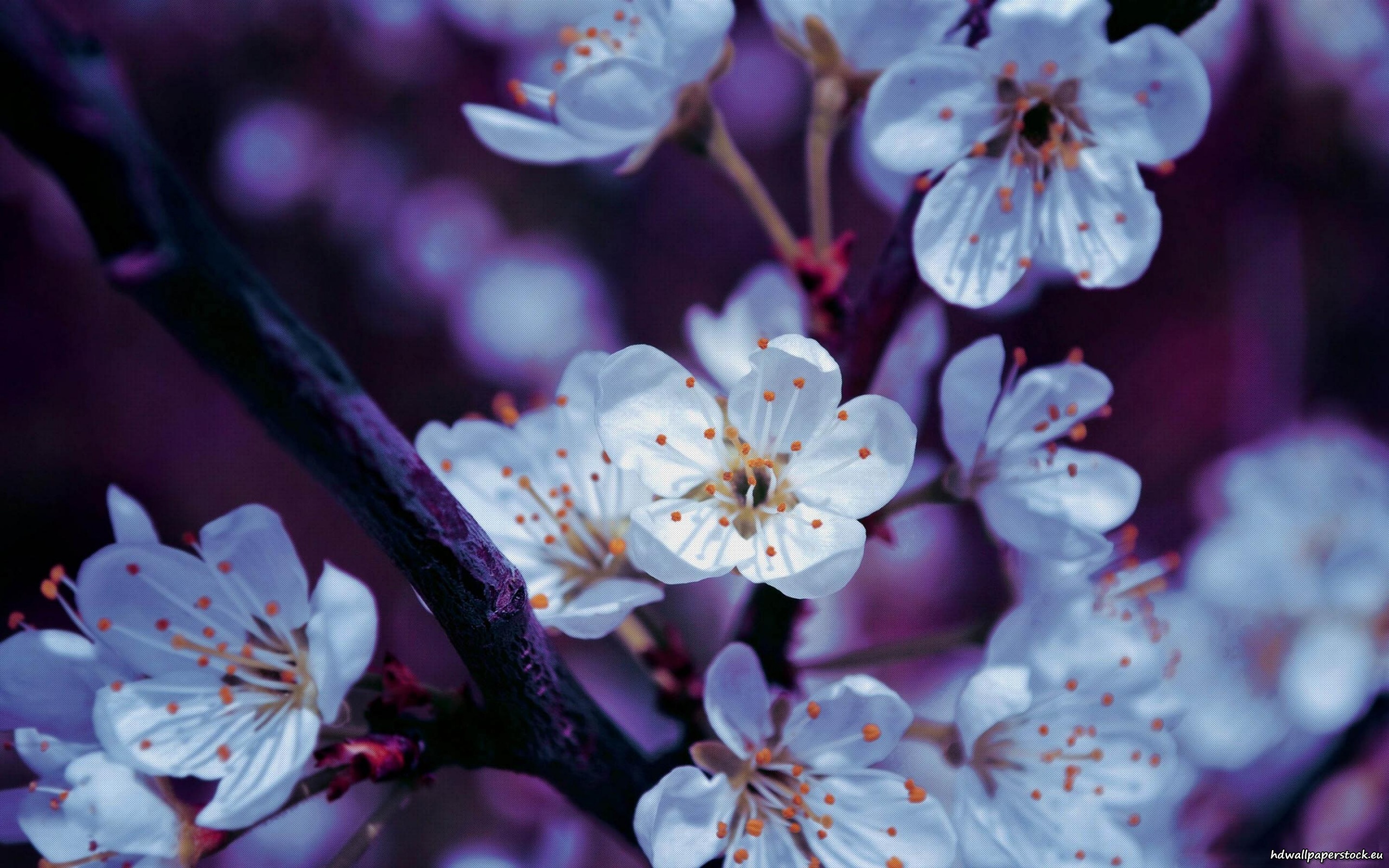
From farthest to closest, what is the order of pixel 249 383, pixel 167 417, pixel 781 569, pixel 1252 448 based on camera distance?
1. pixel 167 417
2. pixel 1252 448
3. pixel 781 569
4. pixel 249 383

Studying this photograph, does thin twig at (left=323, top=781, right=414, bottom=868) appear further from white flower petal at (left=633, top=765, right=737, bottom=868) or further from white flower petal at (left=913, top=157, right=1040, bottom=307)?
white flower petal at (left=913, top=157, right=1040, bottom=307)

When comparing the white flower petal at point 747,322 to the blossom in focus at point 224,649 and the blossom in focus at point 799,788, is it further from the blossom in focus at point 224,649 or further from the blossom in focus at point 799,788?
the blossom in focus at point 224,649

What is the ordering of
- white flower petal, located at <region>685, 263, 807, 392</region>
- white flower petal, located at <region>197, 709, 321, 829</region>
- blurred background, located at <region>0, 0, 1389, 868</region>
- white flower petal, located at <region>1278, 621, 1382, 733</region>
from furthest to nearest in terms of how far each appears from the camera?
blurred background, located at <region>0, 0, 1389, 868</region> → white flower petal, located at <region>1278, 621, 1382, 733</region> → white flower petal, located at <region>685, 263, 807, 392</region> → white flower petal, located at <region>197, 709, 321, 829</region>

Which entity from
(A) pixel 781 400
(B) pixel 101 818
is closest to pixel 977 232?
(A) pixel 781 400

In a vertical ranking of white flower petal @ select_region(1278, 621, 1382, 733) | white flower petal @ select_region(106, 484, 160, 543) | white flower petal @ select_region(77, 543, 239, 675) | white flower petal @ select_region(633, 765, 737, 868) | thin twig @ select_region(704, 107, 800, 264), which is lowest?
white flower petal @ select_region(1278, 621, 1382, 733)

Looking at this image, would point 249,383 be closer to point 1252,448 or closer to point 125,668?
point 125,668

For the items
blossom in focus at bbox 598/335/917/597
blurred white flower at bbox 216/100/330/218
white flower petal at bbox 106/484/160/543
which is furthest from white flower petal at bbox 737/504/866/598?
blurred white flower at bbox 216/100/330/218

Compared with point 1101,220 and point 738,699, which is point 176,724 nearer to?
point 738,699

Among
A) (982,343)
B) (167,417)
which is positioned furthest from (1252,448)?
(167,417)
